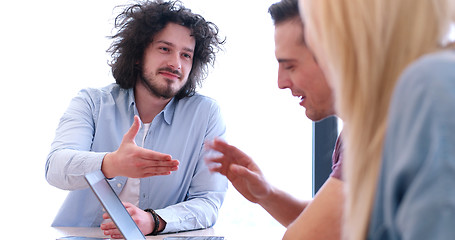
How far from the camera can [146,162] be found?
6.30 feet

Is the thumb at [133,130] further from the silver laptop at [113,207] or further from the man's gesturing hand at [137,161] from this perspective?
the silver laptop at [113,207]

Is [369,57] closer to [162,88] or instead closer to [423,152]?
[423,152]

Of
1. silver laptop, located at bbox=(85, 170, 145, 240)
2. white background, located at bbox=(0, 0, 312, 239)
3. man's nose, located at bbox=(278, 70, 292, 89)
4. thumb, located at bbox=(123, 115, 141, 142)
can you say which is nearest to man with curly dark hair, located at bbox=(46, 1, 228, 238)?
thumb, located at bbox=(123, 115, 141, 142)

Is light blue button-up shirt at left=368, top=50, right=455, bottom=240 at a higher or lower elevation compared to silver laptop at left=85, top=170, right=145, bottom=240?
higher

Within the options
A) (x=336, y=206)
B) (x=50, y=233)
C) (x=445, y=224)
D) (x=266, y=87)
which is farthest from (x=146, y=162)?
(x=266, y=87)

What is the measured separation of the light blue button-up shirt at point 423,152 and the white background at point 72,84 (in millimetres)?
2937

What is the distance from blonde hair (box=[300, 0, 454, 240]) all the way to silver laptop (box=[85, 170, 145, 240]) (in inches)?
40.2

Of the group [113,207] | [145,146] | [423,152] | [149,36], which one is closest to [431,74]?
[423,152]

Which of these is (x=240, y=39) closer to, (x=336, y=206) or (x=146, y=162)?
(x=146, y=162)

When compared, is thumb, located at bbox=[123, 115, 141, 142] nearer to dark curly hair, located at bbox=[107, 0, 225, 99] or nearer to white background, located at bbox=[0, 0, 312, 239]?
dark curly hair, located at bbox=[107, 0, 225, 99]

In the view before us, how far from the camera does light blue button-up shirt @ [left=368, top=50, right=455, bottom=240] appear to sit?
0.50 m

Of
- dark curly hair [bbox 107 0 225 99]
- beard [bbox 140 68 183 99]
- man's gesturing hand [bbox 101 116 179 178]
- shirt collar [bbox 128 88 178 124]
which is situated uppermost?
dark curly hair [bbox 107 0 225 99]

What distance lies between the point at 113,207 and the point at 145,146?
851 mm

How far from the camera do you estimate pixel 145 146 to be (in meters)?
2.47
